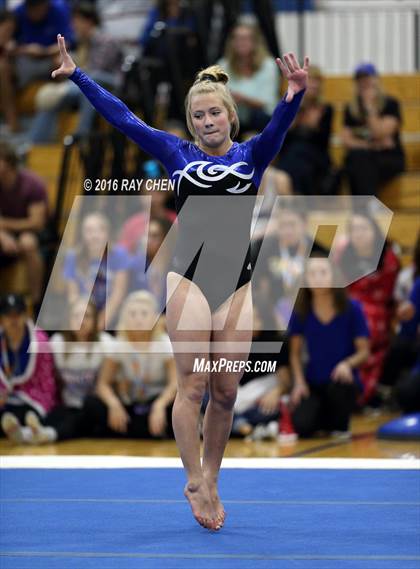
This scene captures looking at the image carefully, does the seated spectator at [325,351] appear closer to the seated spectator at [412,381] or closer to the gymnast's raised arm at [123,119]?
the seated spectator at [412,381]

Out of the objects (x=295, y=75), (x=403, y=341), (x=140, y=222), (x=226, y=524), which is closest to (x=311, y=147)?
(x=140, y=222)

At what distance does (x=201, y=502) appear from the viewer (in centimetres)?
427

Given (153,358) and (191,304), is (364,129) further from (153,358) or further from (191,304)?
(191,304)

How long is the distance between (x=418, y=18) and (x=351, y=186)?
11.0 ft

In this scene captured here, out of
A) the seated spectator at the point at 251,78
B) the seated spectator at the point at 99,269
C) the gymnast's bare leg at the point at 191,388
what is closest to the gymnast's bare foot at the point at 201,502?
the gymnast's bare leg at the point at 191,388

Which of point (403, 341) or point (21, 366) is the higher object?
point (21, 366)

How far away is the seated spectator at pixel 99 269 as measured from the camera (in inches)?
289

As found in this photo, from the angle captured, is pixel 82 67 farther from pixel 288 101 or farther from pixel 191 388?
pixel 191 388

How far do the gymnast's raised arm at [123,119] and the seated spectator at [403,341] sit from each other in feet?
9.56

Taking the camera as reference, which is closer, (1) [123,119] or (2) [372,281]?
(1) [123,119]

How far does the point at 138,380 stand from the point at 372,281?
1640 millimetres

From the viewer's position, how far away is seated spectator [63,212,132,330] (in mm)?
7332

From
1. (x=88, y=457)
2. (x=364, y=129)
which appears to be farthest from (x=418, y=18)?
(x=88, y=457)

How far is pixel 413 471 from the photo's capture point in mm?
5477
